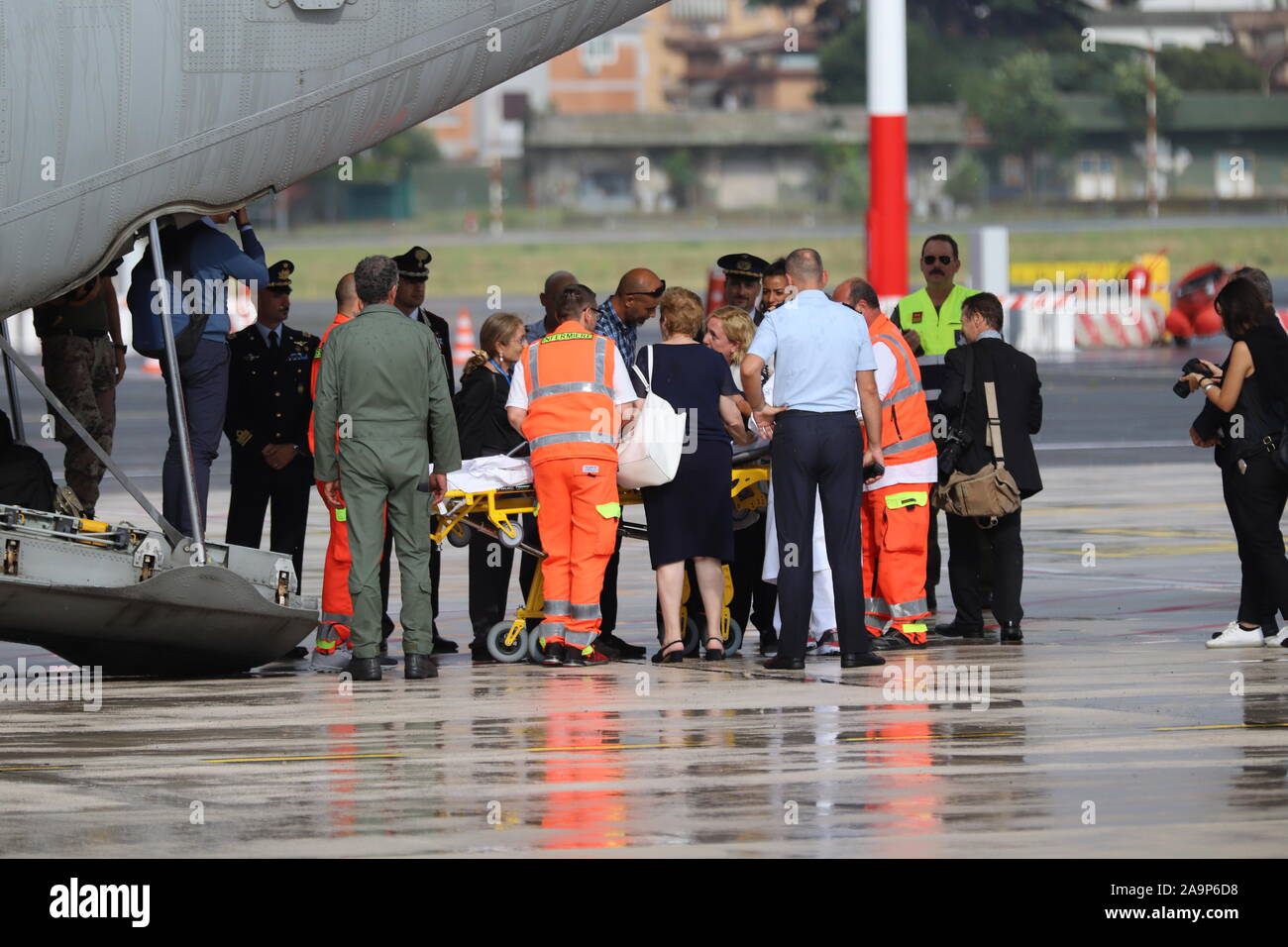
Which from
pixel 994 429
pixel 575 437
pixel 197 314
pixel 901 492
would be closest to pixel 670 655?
pixel 575 437

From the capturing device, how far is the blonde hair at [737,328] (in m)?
12.9

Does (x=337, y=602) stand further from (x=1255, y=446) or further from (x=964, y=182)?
(x=964, y=182)

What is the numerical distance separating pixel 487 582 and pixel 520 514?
2.01ft

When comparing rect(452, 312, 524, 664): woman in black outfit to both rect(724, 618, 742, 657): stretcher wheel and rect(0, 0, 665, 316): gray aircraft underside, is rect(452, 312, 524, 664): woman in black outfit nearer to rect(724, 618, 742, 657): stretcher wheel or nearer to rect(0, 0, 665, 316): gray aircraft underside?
rect(724, 618, 742, 657): stretcher wheel

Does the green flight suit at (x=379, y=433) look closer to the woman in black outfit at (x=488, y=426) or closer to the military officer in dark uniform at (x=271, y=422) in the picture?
the woman in black outfit at (x=488, y=426)

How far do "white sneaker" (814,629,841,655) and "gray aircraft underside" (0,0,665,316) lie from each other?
373cm

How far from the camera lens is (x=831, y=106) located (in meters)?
121

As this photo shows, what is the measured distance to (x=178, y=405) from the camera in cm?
1162

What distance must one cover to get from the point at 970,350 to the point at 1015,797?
5.12 m

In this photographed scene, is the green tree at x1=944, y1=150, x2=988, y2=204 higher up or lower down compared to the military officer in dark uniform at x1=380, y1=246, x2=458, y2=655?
higher up

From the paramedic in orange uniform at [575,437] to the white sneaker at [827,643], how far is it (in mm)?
1534

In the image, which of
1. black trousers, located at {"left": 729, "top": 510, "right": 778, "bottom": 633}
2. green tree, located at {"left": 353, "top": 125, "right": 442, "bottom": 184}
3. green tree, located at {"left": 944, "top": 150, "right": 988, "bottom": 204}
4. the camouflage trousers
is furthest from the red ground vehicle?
green tree, located at {"left": 353, "top": 125, "right": 442, "bottom": 184}

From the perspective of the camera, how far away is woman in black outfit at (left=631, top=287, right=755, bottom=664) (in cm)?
1227
